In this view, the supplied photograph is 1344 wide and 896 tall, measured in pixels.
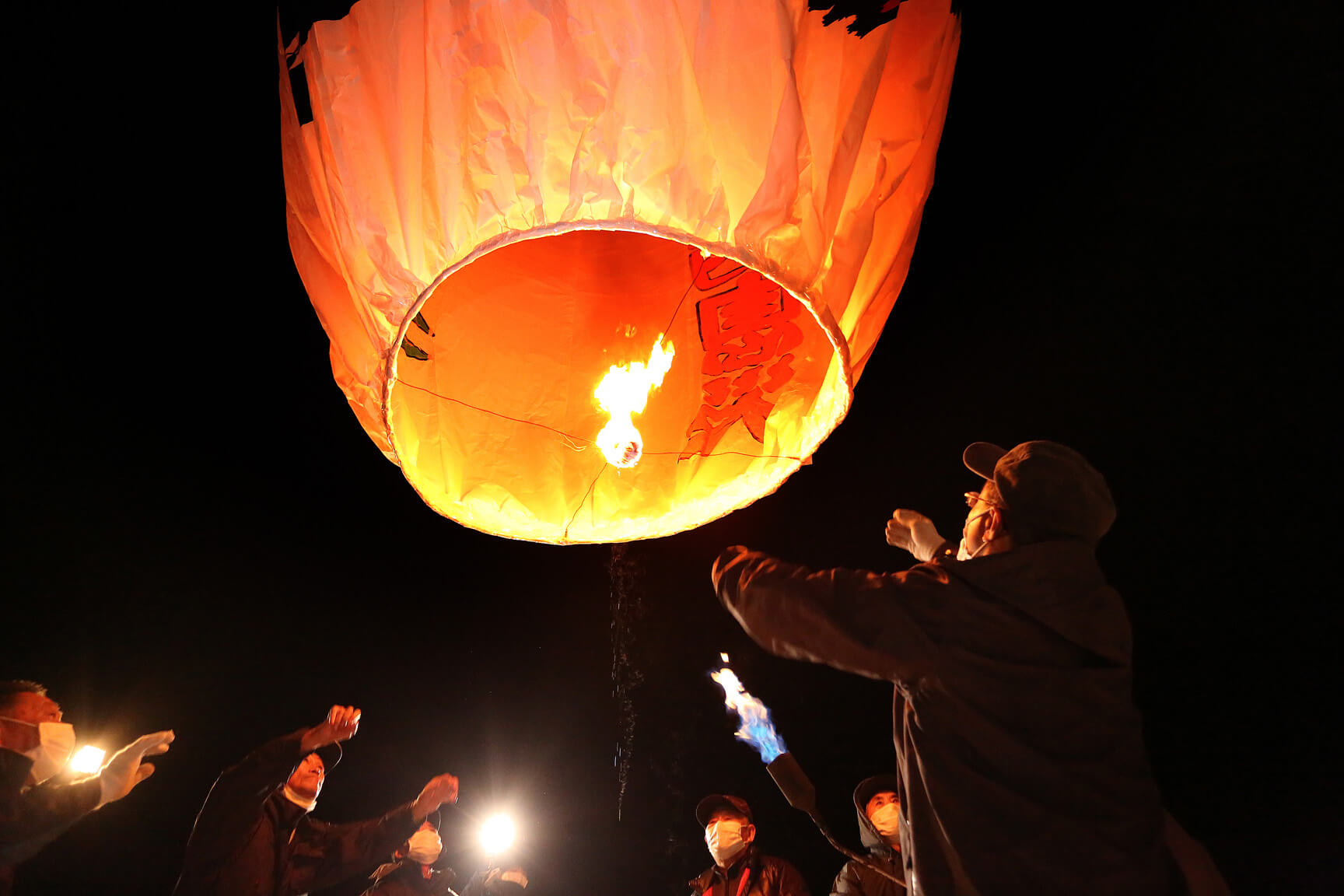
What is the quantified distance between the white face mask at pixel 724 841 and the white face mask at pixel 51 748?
271cm

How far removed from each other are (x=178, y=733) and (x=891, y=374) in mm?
3532

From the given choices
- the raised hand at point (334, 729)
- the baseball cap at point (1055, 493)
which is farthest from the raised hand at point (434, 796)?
the baseball cap at point (1055, 493)

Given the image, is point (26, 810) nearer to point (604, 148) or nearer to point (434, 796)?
point (434, 796)

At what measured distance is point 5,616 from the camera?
3.04 m

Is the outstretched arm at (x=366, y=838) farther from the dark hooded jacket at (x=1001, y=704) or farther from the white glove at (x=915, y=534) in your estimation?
the dark hooded jacket at (x=1001, y=704)

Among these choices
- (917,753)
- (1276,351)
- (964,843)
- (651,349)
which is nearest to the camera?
(964,843)

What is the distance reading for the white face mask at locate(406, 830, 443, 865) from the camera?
4184 millimetres

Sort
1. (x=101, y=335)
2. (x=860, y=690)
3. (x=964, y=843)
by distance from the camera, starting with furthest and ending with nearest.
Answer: (x=860, y=690) < (x=101, y=335) < (x=964, y=843)

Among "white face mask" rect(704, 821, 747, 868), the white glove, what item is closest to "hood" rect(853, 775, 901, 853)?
"white face mask" rect(704, 821, 747, 868)

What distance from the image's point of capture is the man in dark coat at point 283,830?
3.29 meters

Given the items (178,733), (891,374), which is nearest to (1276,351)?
(891,374)

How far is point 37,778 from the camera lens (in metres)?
3.01

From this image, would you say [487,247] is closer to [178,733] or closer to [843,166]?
[843,166]

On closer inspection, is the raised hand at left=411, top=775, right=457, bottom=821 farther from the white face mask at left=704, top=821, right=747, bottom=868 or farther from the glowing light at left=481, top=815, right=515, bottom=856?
the white face mask at left=704, top=821, right=747, bottom=868
